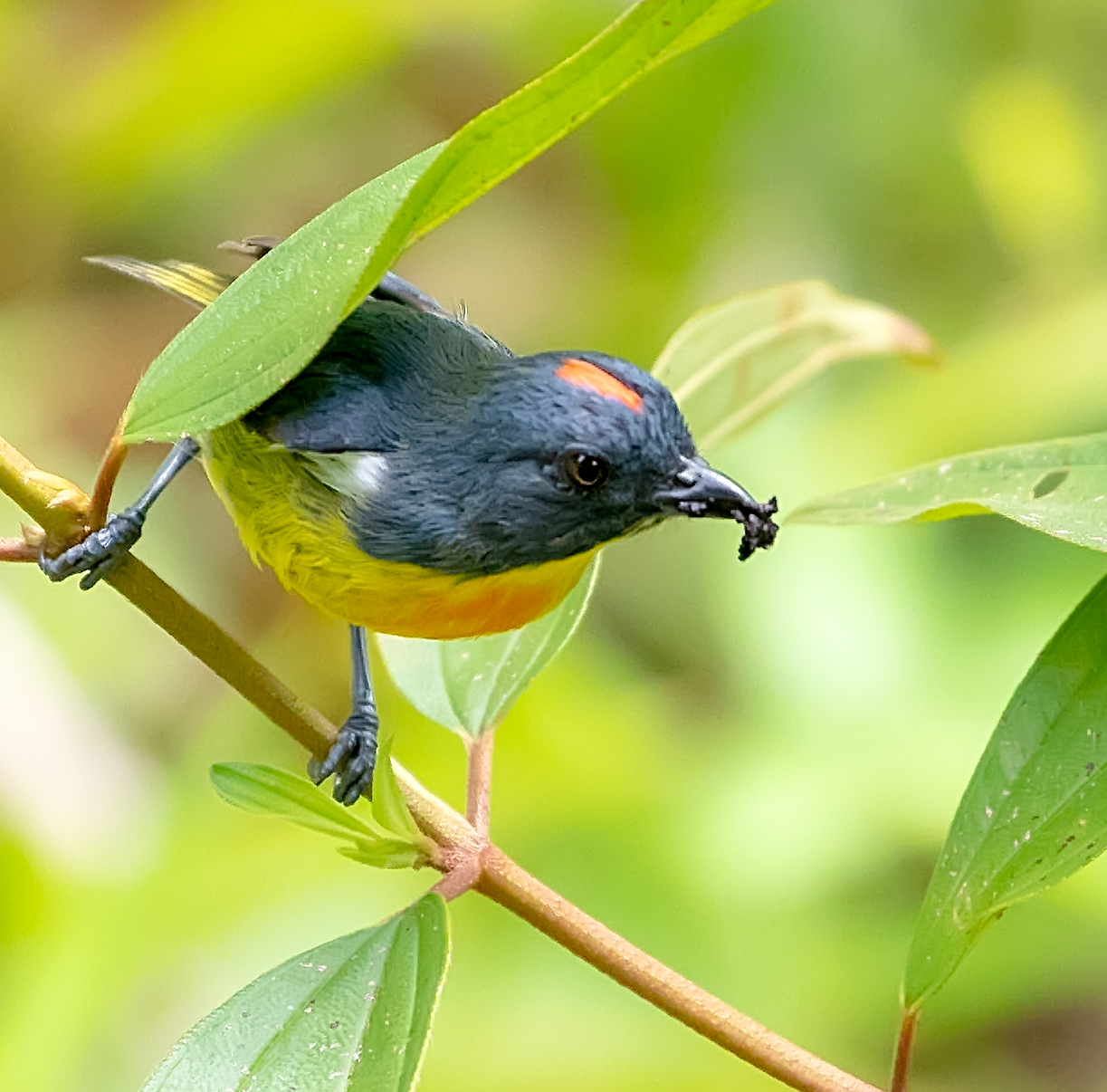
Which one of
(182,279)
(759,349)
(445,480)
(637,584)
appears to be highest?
(637,584)

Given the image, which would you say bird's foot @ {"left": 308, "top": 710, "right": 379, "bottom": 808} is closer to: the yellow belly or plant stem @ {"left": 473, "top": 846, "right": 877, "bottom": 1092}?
the yellow belly

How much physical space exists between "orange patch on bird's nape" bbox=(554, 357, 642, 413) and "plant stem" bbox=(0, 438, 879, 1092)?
0.43m

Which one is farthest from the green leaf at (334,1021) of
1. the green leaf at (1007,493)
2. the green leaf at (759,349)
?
the green leaf at (759,349)

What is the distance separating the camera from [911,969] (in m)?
1.25

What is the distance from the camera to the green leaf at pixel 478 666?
5.13ft

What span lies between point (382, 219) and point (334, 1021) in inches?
26.3

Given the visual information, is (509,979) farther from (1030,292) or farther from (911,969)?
(1030,292)

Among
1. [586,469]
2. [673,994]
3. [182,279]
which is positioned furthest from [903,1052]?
[182,279]

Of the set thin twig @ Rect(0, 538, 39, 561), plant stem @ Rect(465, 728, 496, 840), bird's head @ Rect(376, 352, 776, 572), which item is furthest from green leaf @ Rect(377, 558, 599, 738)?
thin twig @ Rect(0, 538, 39, 561)

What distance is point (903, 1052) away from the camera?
46.5 inches

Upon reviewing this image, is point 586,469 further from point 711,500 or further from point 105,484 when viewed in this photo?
point 105,484

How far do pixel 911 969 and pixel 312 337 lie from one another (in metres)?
0.77

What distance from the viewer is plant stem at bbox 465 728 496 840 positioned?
132cm

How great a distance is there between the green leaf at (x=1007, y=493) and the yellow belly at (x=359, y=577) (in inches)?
11.8
